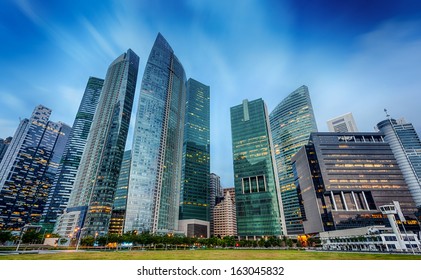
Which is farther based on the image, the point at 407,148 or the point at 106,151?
the point at 407,148

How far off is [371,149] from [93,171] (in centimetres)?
Result: 14220

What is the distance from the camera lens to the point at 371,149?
88.5 m

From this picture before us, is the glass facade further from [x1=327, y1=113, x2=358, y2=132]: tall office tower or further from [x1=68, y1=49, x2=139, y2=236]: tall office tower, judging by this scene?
[x1=327, y1=113, x2=358, y2=132]: tall office tower

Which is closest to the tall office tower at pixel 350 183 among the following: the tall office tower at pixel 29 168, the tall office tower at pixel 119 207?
the tall office tower at pixel 119 207

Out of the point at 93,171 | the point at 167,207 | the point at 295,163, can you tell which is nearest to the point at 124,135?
the point at 93,171

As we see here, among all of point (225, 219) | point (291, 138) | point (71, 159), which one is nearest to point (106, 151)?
point (71, 159)

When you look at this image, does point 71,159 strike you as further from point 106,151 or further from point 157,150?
point 157,150

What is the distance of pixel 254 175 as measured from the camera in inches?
4392

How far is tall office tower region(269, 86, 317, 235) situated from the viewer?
120 meters

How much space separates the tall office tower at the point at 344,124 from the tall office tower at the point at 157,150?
484 feet

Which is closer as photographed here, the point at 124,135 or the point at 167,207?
the point at 167,207

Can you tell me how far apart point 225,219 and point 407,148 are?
141311mm
